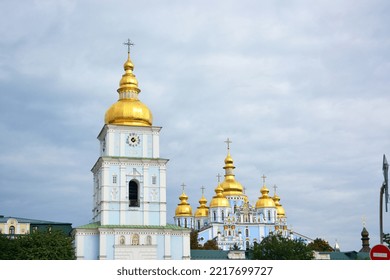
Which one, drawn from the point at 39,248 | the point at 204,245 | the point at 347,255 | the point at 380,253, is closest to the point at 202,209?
the point at 204,245

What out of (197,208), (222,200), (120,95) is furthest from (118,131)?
(197,208)

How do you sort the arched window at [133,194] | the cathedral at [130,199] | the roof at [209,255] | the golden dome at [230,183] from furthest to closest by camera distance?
the golden dome at [230,183] → the roof at [209,255] → the arched window at [133,194] → the cathedral at [130,199]

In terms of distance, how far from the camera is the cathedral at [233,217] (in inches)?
4053

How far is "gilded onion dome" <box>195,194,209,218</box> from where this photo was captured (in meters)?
112

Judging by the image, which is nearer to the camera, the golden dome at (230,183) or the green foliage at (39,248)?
the green foliage at (39,248)

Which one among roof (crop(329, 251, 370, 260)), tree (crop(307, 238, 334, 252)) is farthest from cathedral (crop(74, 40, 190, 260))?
tree (crop(307, 238, 334, 252))

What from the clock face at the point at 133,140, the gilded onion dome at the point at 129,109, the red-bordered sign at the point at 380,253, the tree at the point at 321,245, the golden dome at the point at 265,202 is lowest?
the red-bordered sign at the point at 380,253

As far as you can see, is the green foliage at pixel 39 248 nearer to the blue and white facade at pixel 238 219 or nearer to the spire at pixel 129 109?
the spire at pixel 129 109

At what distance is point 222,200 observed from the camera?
105562 mm

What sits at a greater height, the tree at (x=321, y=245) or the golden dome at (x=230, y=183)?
the golden dome at (x=230, y=183)

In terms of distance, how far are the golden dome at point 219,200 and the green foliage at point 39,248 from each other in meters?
56.7

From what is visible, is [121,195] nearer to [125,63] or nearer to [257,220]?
[125,63]

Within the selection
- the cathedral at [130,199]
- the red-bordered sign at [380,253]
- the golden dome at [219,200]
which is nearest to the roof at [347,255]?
the cathedral at [130,199]

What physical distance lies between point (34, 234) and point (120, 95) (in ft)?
50.9
